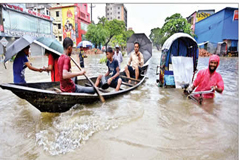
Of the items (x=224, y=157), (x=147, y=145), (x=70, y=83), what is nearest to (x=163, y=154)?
(x=147, y=145)

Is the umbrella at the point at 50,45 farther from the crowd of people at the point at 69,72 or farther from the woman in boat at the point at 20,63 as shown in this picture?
the woman in boat at the point at 20,63

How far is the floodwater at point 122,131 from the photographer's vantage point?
7.54 ft

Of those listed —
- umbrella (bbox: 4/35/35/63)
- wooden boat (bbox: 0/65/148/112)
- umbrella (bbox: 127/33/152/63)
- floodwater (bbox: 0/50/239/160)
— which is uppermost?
umbrella (bbox: 127/33/152/63)

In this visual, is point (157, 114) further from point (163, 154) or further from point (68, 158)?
point (68, 158)

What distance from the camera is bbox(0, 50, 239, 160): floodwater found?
230 cm

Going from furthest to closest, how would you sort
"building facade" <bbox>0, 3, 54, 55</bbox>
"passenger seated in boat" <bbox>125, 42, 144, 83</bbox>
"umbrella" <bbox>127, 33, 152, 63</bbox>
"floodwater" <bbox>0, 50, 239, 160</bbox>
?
1. "building facade" <bbox>0, 3, 54, 55</bbox>
2. "umbrella" <bbox>127, 33, 152, 63</bbox>
3. "passenger seated in boat" <bbox>125, 42, 144, 83</bbox>
4. "floodwater" <bbox>0, 50, 239, 160</bbox>

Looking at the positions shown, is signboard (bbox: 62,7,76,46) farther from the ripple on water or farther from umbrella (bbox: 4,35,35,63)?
the ripple on water

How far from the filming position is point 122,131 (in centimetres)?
290

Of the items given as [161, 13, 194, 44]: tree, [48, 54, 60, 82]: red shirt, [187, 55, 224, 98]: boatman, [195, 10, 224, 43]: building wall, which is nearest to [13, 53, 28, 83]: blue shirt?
[48, 54, 60, 82]: red shirt

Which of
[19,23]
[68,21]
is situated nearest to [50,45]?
[19,23]

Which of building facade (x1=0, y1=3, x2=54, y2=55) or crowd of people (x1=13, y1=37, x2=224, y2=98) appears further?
building facade (x1=0, y1=3, x2=54, y2=55)

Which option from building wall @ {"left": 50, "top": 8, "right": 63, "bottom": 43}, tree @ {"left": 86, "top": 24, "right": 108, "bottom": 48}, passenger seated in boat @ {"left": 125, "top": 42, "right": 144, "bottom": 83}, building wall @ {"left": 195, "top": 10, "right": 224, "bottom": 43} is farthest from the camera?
building wall @ {"left": 50, "top": 8, "right": 63, "bottom": 43}

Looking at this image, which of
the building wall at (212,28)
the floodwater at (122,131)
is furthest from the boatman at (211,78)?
the building wall at (212,28)

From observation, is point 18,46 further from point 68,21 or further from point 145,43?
point 68,21
